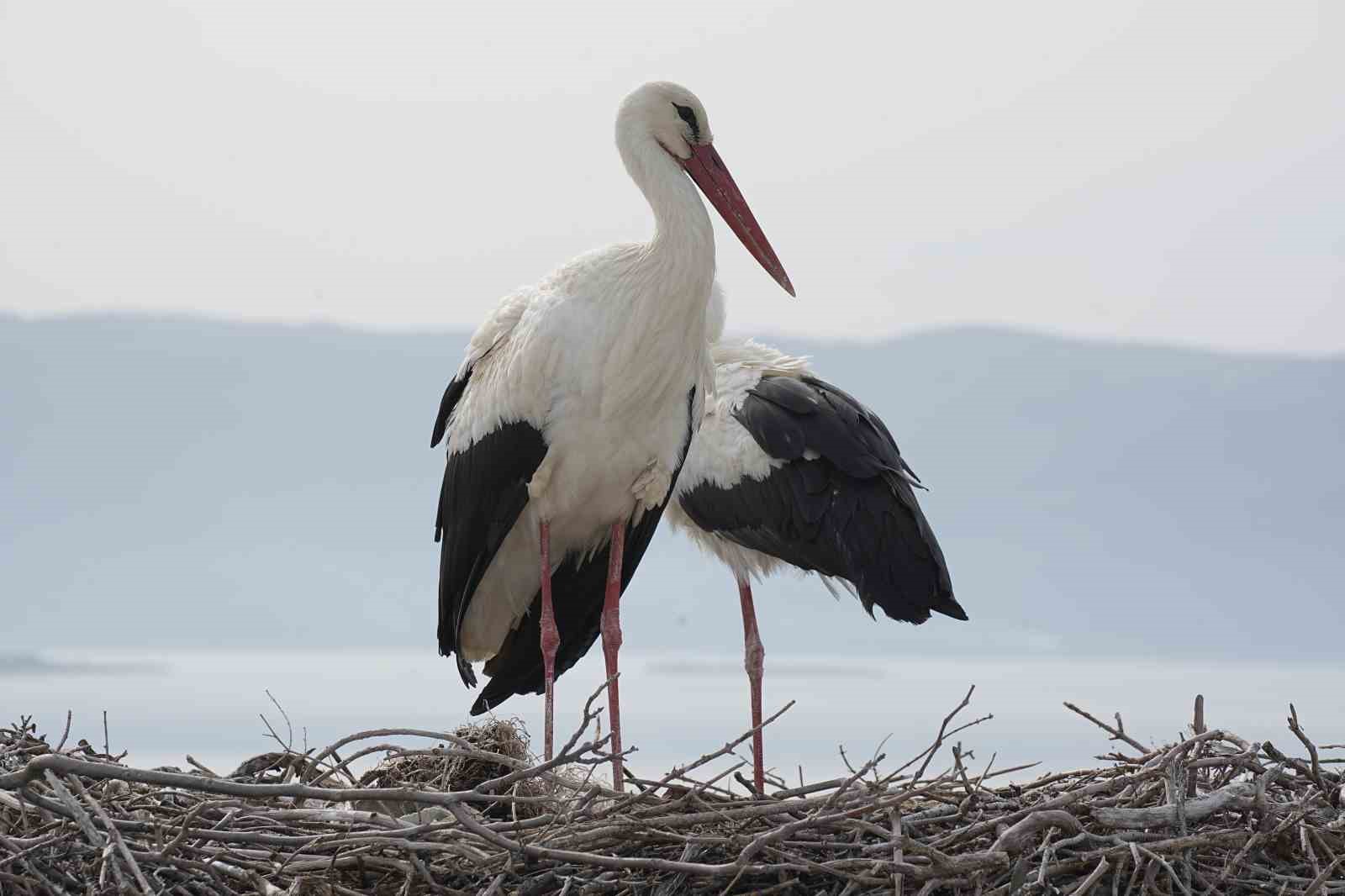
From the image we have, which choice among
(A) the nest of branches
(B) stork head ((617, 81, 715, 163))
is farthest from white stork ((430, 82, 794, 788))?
(A) the nest of branches

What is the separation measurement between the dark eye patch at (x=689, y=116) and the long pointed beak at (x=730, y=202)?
1.7 inches

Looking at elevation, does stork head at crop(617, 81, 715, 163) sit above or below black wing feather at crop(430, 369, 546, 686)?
above

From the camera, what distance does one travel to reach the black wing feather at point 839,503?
17.4ft

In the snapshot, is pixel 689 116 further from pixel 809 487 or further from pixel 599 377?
pixel 809 487

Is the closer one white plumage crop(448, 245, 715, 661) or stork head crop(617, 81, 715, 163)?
white plumage crop(448, 245, 715, 661)

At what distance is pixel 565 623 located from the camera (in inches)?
203

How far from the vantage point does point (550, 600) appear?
4883 millimetres

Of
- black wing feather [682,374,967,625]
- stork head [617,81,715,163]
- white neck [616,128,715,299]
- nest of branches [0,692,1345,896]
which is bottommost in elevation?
nest of branches [0,692,1345,896]

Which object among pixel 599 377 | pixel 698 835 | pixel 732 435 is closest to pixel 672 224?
pixel 599 377

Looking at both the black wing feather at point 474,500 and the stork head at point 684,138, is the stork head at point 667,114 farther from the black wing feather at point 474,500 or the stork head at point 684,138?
the black wing feather at point 474,500

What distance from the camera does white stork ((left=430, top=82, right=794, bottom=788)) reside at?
4418 mm

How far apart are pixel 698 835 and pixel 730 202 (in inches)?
78.9

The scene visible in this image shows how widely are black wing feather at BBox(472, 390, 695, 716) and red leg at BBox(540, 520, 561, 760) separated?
4.2 inches

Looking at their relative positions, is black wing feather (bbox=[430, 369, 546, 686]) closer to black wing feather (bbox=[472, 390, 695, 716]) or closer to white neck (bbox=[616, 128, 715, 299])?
black wing feather (bbox=[472, 390, 695, 716])
